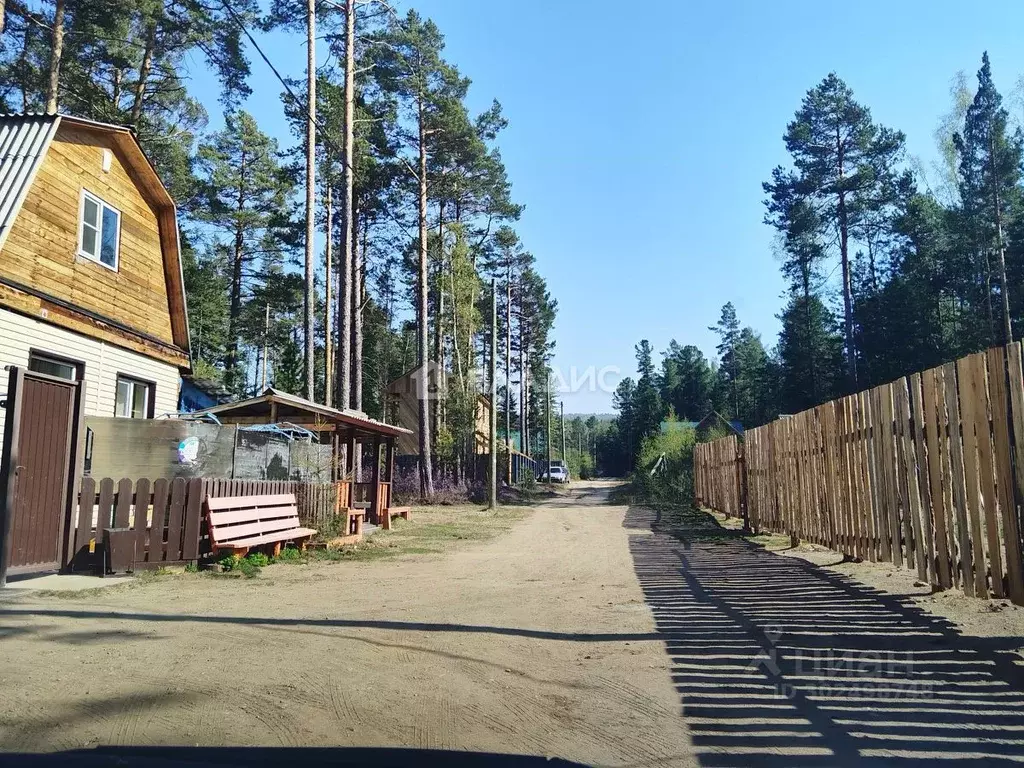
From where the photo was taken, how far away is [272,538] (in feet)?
38.8

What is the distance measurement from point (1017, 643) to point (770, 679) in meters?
2.12

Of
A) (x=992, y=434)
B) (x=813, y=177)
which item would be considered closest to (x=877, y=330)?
(x=813, y=177)

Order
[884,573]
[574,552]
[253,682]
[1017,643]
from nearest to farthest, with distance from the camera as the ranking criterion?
Result: [253,682] < [1017,643] < [884,573] < [574,552]

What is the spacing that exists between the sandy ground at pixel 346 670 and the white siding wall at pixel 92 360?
488 centimetres

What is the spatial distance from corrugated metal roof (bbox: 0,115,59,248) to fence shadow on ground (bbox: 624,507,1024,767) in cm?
1050

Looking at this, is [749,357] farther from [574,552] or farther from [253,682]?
[253,682]

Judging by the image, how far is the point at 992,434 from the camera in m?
5.74

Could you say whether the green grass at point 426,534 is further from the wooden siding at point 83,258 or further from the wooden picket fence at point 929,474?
the wooden picket fence at point 929,474

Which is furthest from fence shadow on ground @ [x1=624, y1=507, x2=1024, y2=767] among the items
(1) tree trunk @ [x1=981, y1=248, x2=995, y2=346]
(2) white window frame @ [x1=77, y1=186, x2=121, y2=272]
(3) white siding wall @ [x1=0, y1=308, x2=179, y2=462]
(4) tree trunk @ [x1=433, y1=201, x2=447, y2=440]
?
(1) tree trunk @ [x1=981, y1=248, x2=995, y2=346]

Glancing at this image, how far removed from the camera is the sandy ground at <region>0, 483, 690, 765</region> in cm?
408

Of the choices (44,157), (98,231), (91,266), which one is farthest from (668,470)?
(44,157)

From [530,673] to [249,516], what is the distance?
7.34m

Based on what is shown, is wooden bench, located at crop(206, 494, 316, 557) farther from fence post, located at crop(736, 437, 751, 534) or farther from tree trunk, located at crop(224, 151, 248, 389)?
tree trunk, located at crop(224, 151, 248, 389)

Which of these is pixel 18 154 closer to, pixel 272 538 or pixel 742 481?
pixel 272 538
